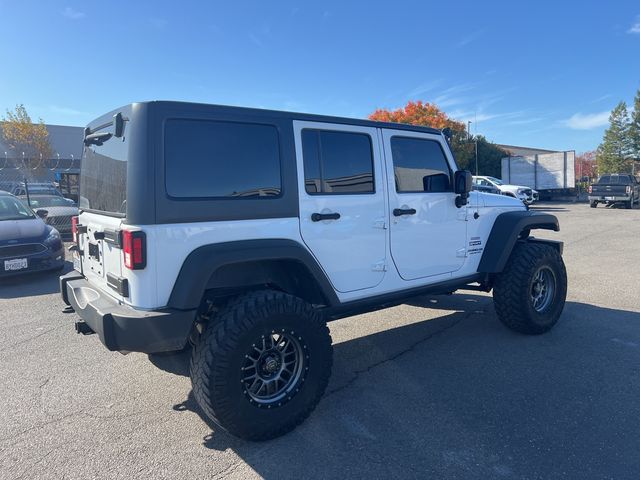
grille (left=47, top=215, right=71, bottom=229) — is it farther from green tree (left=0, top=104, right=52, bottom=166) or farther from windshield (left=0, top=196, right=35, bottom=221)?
green tree (left=0, top=104, right=52, bottom=166)

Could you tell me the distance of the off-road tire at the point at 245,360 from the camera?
273cm

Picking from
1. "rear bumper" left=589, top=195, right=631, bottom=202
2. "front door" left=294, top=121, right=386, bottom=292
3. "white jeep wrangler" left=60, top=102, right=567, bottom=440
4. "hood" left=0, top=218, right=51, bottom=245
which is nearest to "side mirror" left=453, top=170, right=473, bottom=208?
"white jeep wrangler" left=60, top=102, right=567, bottom=440

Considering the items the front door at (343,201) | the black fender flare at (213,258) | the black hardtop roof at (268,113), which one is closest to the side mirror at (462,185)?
the black hardtop roof at (268,113)

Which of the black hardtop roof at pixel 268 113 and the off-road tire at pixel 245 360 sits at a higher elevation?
the black hardtop roof at pixel 268 113

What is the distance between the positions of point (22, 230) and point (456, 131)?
1242 inches

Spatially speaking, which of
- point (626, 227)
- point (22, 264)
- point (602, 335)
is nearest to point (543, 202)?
point (626, 227)

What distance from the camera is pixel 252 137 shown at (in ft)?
10.2

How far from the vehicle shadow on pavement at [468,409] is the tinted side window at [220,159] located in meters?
1.66

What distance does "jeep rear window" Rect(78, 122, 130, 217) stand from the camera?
9.48 feet

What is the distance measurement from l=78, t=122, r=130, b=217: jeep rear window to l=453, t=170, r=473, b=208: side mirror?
114 inches

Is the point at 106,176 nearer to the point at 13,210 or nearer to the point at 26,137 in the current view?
the point at 13,210

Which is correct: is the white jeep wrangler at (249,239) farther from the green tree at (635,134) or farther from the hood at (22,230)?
the green tree at (635,134)

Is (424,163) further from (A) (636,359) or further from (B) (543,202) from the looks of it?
(B) (543,202)

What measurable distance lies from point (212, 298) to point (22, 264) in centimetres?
601
